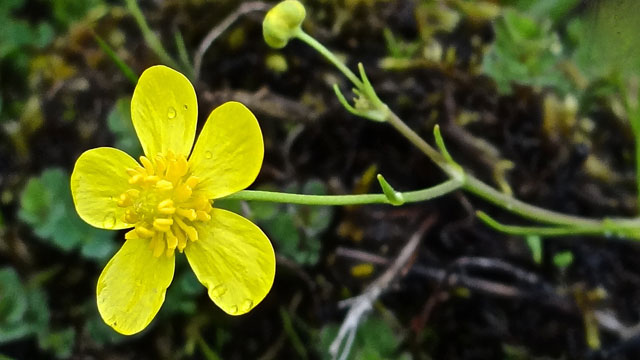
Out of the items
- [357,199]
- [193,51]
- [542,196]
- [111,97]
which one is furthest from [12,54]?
[542,196]

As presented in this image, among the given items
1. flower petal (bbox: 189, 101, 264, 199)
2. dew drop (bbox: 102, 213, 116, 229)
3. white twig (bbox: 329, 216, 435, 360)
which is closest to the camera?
flower petal (bbox: 189, 101, 264, 199)

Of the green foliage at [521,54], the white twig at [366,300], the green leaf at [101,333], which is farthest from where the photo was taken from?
the green foliage at [521,54]

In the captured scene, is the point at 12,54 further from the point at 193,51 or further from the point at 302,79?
the point at 302,79

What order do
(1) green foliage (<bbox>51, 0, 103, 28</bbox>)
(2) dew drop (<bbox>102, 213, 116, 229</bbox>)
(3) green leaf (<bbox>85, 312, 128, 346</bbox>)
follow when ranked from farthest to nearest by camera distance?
(1) green foliage (<bbox>51, 0, 103, 28</bbox>) < (3) green leaf (<bbox>85, 312, 128, 346</bbox>) < (2) dew drop (<bbox>102, 213, 116, 229</bbox>)

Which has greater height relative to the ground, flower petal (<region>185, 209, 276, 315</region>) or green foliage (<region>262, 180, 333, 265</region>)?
flower petal (<region>185, 209, 276, 315</region>)

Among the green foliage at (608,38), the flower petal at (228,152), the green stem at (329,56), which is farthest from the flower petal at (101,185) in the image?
the green foliage at (608,38)

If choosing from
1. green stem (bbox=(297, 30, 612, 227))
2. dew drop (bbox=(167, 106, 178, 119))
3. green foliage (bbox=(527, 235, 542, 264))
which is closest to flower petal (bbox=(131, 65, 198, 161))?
dew drop (bbox=(167, 106, 178, 119))

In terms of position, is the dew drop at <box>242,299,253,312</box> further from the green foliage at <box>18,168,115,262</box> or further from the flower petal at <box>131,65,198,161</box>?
the green foliage at <box>18,168,115,262</box>

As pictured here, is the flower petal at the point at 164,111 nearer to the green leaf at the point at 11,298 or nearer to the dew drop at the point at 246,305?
the dew drop at the point at 246,305
